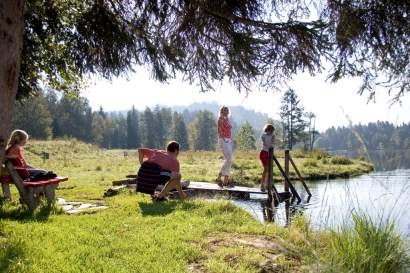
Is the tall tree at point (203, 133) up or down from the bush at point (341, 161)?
up

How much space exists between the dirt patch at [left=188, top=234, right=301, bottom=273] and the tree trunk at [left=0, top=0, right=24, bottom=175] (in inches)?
95.8

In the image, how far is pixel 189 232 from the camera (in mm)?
5625

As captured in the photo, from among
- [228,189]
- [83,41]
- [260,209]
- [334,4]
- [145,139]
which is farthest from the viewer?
[145,139]

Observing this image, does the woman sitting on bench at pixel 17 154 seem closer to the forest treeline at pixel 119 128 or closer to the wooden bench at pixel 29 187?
the wooden bench at pixel 29 187

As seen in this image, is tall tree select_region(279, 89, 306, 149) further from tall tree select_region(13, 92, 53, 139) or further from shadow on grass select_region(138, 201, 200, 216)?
shadow on grass select_region(138, 201, 200, 216)

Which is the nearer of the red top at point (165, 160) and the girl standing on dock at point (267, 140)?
the red top at point (165, 160)

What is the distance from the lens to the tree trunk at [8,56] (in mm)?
4418

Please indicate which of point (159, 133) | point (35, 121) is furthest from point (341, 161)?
point (159, 133)

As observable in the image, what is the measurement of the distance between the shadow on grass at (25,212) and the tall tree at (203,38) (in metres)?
1.93

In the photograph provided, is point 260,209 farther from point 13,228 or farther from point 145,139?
point 145,139

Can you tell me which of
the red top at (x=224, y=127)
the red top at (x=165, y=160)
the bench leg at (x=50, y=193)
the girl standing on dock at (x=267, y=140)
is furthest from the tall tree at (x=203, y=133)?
the bench leg at (x=50, y=193)

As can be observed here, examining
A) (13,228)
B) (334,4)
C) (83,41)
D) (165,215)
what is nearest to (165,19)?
(83,41)

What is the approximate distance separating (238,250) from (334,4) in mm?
3140

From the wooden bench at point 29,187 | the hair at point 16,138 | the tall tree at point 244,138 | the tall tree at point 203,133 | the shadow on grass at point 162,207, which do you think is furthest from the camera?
the tall tree at point 203,133
